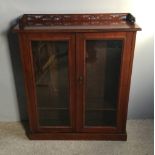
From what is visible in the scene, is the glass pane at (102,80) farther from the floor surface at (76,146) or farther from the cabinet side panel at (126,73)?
the floor surface at (76,146)

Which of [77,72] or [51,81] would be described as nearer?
[77,72]

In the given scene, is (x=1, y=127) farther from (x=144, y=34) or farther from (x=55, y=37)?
(x=144, y=34)

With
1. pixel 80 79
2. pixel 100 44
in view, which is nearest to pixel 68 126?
pixel 80 79

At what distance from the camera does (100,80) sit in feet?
5.26

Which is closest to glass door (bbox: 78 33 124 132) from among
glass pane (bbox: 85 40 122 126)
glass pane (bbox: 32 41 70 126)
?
glass pane (bbox: 85 40 122 126)

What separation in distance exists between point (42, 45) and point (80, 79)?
0.35 m

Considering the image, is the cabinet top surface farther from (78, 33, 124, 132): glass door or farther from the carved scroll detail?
(78, 33, 124, 132): glass door

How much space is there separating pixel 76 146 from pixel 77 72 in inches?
24.6

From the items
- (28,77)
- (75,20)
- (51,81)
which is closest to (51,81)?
(51,81)

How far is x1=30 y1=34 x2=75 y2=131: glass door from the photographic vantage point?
4.72 ft

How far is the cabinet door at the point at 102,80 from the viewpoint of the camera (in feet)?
4.66

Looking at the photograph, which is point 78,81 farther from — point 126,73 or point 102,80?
point 126,73

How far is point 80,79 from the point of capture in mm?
1514

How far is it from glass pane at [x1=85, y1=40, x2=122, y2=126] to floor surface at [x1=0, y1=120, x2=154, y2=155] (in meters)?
0.18
